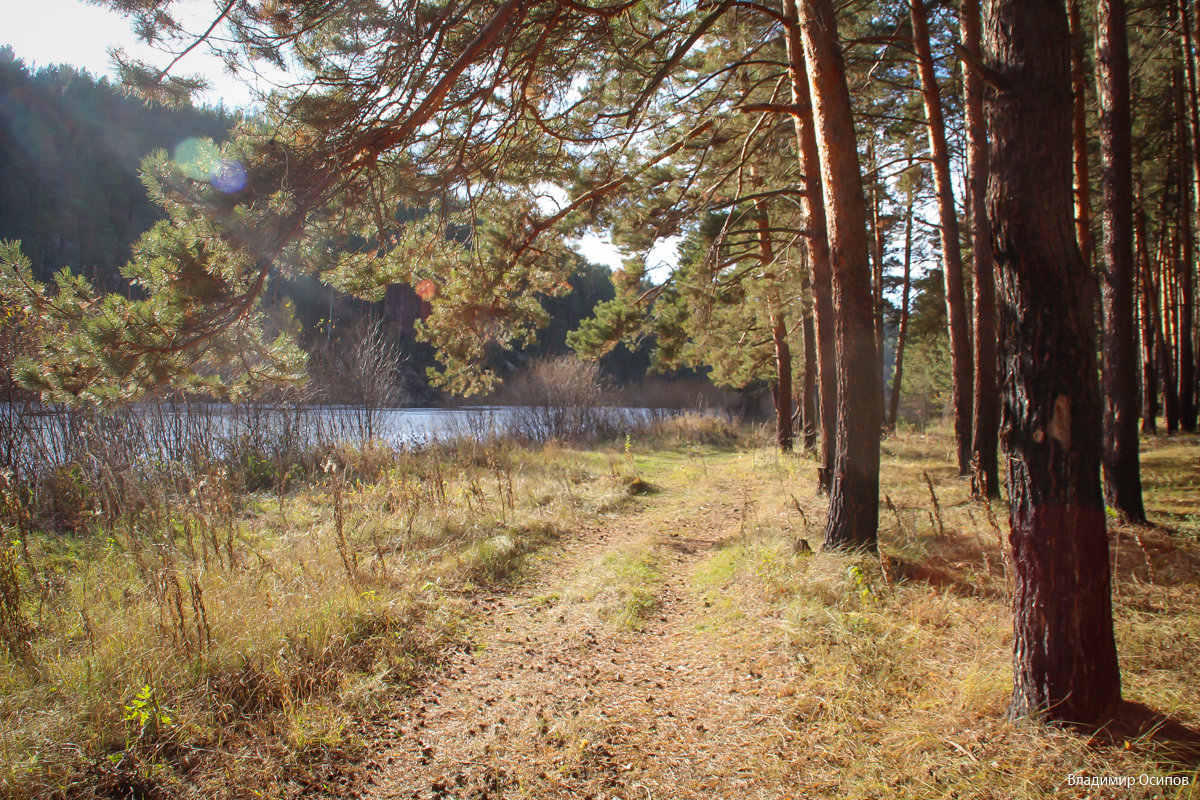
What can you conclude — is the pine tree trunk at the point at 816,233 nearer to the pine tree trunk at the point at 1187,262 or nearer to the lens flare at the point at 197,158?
the lens flare at the point at 197,158

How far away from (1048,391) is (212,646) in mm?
4328

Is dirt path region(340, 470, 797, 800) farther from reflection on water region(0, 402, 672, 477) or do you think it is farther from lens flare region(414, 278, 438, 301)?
reflection on water region(0, 402, 672, 477)

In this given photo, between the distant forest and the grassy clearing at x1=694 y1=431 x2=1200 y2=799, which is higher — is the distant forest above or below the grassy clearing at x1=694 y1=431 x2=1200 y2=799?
above

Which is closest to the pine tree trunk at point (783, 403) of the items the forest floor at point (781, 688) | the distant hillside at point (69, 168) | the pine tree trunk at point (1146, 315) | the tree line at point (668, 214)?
the tree line at point (668, 214)

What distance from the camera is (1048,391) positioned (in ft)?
7.86

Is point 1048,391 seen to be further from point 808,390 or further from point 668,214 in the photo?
point 808,390

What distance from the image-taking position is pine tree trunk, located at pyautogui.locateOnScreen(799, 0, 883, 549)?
4.68m

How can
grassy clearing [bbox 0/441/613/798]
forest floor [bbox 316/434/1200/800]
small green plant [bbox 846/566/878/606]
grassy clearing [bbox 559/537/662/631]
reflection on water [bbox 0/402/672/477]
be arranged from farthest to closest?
reflection on water [bbox 0/402/672/477], grassy clearing [bbox 559/537/662/631], small green plant [bbox 846/566/878/606], grassy clearing [bbox 0/441/613/798], forest floor [bbox 316/434/1200/800]

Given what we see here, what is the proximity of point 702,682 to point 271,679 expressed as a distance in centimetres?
237

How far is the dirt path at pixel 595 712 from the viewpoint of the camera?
2.52m

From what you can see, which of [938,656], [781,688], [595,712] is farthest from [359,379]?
[938,656]

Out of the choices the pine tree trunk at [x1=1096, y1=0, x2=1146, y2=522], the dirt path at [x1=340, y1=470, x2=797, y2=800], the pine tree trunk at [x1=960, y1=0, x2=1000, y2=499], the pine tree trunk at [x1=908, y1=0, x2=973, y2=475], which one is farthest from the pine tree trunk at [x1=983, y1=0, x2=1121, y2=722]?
the pine tree trunk at [x1=908, y1=0, x2=973, y2=475]

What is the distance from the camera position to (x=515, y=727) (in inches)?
117

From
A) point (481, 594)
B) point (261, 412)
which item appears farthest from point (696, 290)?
point (261, 412)
